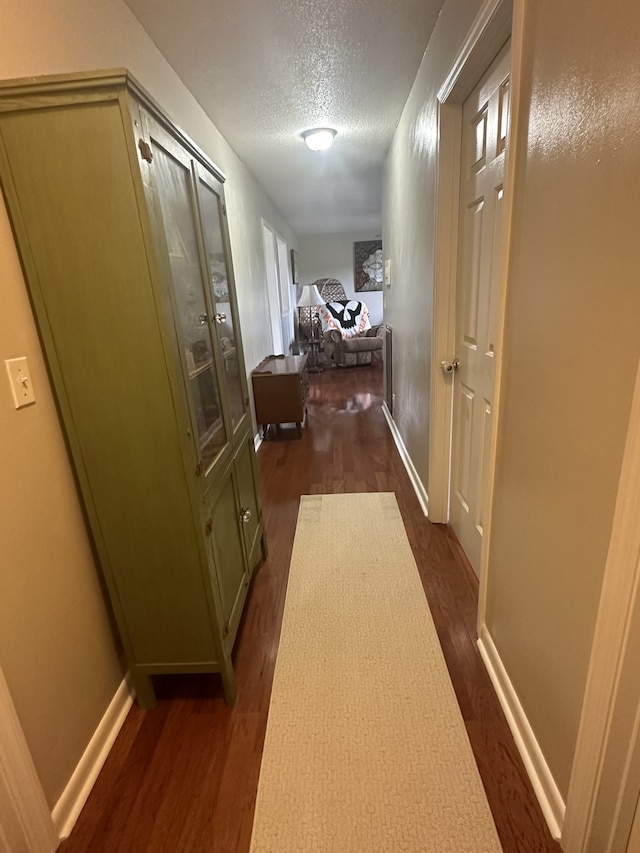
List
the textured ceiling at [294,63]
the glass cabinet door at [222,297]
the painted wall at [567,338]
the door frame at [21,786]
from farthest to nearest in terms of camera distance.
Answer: the textured ceiling at [294,63]
the glass cabinet door at [222,297]
the door frame at [21,786]
the painted wall at [567,338]

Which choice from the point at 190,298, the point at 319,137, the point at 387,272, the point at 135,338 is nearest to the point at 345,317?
the point at 387,272

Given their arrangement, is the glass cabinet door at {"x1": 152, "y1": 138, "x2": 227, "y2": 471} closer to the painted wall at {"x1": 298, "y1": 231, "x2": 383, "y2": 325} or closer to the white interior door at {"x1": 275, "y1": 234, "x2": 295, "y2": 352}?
the white interior door at {"x1": 275, "y1": 234, "x2": 295, "y2": 352}

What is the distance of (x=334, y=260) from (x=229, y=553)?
790 centimetres

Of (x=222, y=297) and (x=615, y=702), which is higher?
(x=222, y=297)

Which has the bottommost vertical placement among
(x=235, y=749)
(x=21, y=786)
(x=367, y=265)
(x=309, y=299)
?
(x=235, y=749)

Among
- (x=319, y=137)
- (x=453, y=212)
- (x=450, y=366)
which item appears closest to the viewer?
(x=453, y=212)

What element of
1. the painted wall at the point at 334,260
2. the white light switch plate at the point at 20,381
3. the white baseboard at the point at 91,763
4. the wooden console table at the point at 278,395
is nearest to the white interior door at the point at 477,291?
the white light switch plate at the point at 20,381

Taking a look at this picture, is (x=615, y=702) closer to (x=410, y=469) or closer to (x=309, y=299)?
(x=410, y=469)

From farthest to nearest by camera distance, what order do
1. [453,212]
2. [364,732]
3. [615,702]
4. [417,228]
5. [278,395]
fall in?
[278,395]
[417,228]
[453,212]
[364,732]
[615,702]

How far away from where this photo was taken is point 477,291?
182cm

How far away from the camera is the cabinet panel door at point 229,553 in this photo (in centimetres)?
148

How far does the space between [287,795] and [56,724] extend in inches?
26.0

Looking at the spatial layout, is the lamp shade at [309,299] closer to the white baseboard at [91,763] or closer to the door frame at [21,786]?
the white baseboard at [91,763]

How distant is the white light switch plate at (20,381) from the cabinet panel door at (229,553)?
619mm
